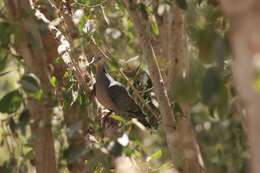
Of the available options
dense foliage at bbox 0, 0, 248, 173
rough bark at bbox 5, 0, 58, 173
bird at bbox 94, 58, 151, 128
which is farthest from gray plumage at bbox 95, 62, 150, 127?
rough bark at bbox 5, 0, 58, 173

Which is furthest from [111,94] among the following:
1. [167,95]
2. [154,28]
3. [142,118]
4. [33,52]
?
[33,52]

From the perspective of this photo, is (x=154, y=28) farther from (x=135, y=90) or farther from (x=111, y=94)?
(x=111, y=94)

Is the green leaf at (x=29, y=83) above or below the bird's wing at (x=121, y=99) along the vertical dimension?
above

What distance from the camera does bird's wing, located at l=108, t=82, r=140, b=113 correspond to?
289 centimetres

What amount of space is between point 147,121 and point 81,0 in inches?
24.5

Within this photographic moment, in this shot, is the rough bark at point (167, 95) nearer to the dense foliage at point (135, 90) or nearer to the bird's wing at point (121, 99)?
the dense foliage at point (135, 90)

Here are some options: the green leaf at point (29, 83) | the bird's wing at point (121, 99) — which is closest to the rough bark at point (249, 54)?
the green leaf at point (29, 83)

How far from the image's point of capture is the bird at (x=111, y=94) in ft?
9.45

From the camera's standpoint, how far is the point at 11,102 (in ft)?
4.64

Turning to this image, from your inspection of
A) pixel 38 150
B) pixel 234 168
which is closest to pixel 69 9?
pixel 38 150

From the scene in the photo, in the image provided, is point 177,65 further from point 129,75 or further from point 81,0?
point 81,0

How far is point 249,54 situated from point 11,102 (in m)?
0.91

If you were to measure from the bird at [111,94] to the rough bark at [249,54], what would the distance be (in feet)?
7.29

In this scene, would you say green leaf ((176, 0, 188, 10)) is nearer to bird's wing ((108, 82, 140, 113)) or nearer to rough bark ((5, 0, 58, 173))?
rough bark ((5, 0, 58, 173))
